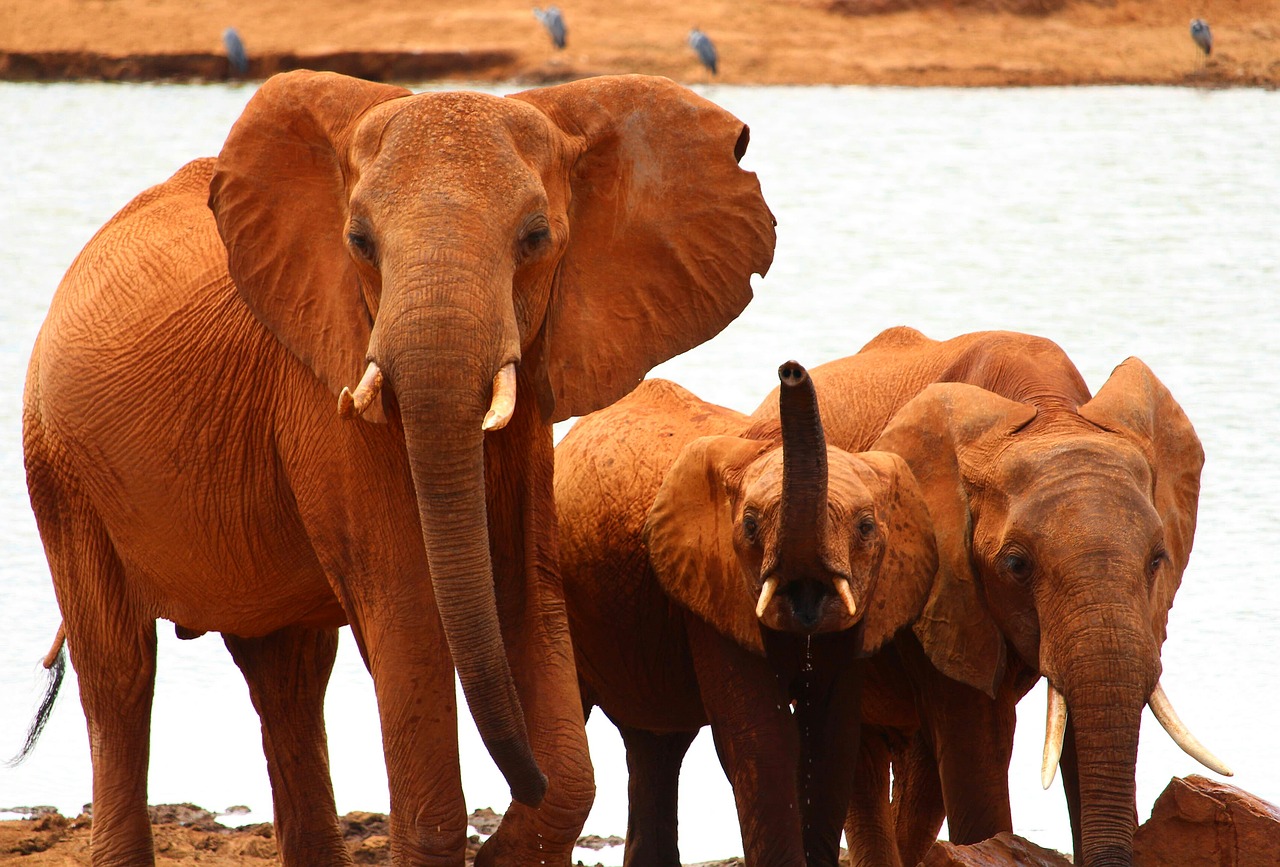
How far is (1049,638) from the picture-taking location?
4.77m

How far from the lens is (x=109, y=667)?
5.57 m

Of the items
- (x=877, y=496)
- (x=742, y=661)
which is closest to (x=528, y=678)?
(x=742, y=661)

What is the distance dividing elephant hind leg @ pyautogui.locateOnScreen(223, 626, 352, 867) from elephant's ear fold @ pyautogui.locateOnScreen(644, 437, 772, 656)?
116 centimetres

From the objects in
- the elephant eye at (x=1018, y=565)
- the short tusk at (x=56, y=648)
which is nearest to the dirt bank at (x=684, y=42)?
the short tusk at (x=56, y=648)

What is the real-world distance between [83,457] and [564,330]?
4.64ft

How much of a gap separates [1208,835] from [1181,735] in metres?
0.42

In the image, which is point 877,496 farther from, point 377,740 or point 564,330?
point 377,740

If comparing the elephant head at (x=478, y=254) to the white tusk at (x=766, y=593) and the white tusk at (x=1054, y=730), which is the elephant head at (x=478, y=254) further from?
the white tusk at (x=1054, y=730)

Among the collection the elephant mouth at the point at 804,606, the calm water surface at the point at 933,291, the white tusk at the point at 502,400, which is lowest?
Answer: the calm water surface at the point at 933,291

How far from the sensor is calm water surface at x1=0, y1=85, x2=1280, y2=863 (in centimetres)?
762

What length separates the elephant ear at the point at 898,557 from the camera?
5.01 metres

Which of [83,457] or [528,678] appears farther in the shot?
[83,457]

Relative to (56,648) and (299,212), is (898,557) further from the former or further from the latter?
(56,648)

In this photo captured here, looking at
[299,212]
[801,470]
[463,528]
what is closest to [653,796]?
[801,470]
